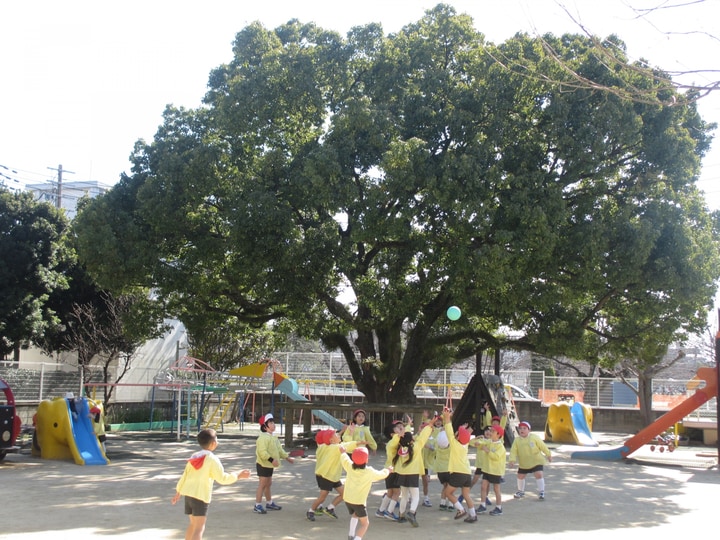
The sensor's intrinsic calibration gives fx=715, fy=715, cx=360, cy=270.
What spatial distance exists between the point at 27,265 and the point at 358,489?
2007 cm

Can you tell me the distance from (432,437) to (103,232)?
10.0 metres

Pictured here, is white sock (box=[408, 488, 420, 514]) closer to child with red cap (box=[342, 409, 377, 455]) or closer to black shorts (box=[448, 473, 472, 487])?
black shorts (box=[448, 473, 472, 487])

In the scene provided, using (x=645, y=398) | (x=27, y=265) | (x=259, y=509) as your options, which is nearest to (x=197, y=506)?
(x=259, y=509)

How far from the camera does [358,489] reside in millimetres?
8305

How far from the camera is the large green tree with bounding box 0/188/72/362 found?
944 inches

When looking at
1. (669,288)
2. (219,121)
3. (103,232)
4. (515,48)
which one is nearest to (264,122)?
(219,121)

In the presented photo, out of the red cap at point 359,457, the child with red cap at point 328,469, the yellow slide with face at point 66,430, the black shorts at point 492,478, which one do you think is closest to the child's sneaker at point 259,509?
the child with red cap at point 328,469

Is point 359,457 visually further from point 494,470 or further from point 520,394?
point 520,394

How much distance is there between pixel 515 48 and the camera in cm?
1648

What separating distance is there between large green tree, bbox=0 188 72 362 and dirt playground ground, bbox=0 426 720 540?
805 centimetres

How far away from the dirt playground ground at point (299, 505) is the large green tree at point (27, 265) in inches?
317

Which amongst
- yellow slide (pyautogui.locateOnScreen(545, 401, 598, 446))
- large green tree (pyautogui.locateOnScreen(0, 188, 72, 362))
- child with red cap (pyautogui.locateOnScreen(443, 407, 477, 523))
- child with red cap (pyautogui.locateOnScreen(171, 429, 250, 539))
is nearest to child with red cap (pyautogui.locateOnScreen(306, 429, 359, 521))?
child with red cap (pyautogui.locateOnScreen(443, 407, 477, 523))

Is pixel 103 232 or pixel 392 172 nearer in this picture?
pixel 392 172

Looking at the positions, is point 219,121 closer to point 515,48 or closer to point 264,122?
point 264,122
